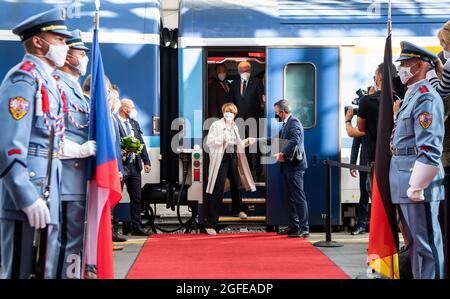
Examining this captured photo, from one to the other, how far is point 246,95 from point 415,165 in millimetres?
5637

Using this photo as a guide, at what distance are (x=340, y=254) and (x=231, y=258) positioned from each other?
120 centimetres

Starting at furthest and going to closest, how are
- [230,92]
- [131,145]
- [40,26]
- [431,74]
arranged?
[230,92]
[131,145]
[431,74]
[40,26]

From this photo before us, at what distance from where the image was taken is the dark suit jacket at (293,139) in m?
9.04

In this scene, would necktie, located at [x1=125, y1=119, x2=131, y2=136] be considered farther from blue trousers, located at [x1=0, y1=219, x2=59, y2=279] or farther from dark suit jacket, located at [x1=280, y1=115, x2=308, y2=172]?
blue trousers, located at [x1=0, y1=219, x2=59, y2=279]

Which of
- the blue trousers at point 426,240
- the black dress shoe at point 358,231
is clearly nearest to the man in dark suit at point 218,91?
the black dress shoe at point 358,231

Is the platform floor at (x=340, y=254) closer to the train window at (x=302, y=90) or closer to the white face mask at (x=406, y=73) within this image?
the train window at (x=302, y=90)

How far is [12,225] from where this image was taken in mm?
4188

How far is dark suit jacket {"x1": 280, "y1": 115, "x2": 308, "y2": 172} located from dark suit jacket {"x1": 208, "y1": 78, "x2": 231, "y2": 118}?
1.58 m

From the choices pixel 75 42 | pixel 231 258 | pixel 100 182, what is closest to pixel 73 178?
pixel 100 182

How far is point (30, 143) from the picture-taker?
4.25 metres

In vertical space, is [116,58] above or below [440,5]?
below

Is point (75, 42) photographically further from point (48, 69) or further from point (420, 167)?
point (420, 167)
